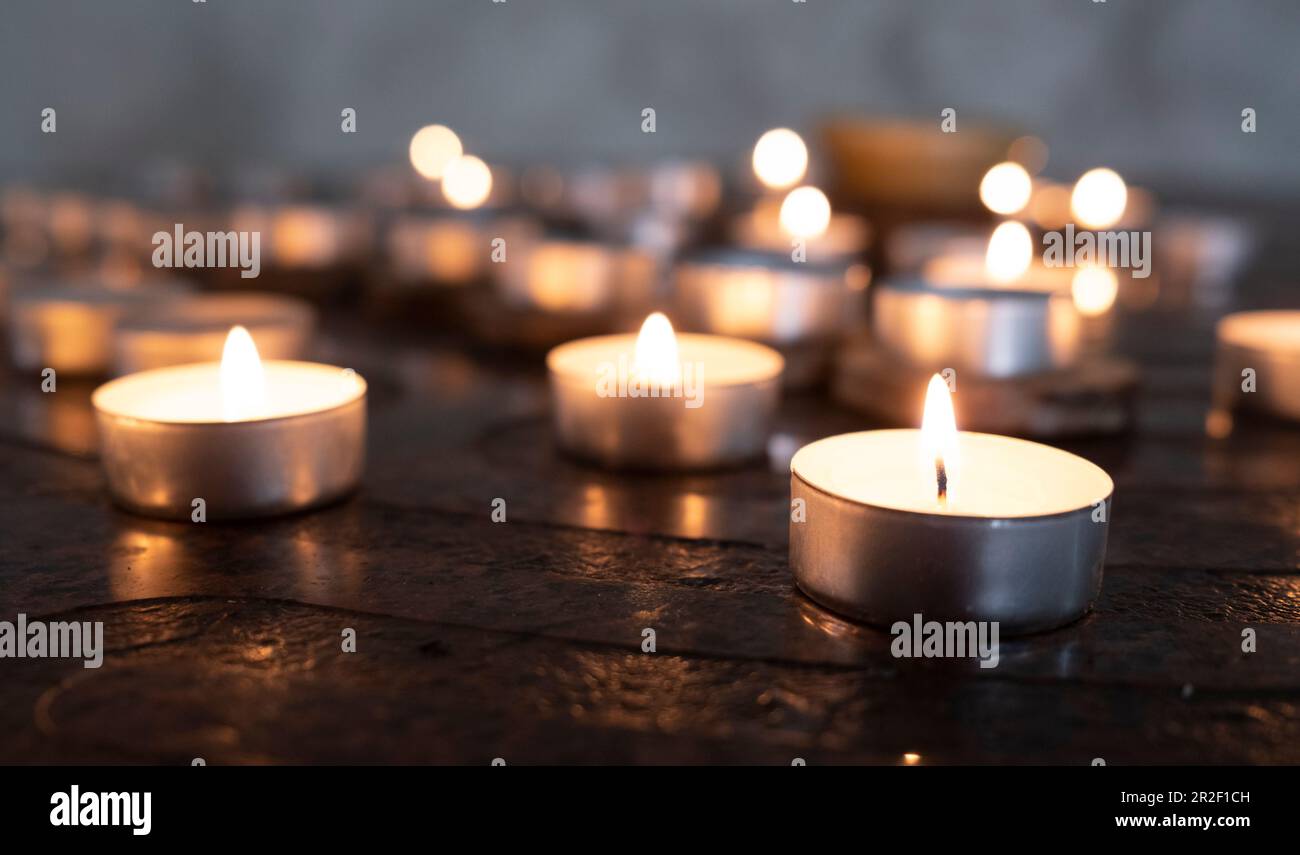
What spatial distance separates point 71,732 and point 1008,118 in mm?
4074

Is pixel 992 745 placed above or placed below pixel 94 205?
below

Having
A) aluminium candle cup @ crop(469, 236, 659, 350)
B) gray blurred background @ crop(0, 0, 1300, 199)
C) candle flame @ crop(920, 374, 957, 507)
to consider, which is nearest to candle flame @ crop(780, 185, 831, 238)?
aluminium candle cup @ crop(469, 236, 659, 350)

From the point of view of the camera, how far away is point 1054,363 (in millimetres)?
1609

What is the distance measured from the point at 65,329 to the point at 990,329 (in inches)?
48.8

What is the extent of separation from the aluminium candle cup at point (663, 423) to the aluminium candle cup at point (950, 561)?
36 cm

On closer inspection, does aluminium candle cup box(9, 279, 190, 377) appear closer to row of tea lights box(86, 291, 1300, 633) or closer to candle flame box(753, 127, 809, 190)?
row of tea lights box(86, 291, 1300, 633)

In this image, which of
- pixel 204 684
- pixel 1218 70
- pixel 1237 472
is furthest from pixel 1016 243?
pixel 1218 70

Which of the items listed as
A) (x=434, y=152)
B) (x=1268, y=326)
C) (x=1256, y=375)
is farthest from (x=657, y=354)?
(x=434, y=152)

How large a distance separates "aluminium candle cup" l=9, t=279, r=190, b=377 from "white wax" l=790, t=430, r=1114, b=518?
108 cm

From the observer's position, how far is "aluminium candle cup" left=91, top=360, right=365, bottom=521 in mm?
1209

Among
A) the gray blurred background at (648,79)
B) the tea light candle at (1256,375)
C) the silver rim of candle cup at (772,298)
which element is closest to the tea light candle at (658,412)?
the silver rim of candle cup at (772,298)

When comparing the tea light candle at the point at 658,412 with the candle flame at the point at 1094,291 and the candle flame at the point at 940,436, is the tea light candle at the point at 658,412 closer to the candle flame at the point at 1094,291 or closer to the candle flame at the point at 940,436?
the candle flame at the point at 940,436

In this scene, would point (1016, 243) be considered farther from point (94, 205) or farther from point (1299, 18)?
point (1299, 18)

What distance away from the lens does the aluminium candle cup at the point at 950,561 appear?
37.6 inches
